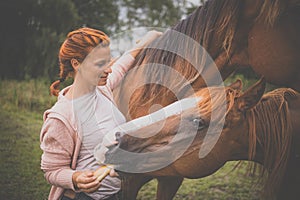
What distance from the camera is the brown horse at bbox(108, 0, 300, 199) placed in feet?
7.88

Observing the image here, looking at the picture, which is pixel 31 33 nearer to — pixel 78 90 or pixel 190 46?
pixel 190 46

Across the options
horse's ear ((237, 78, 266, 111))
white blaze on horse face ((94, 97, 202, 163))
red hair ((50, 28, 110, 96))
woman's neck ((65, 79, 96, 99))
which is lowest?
white blaze on horse face ((94, 97, 202, 163))

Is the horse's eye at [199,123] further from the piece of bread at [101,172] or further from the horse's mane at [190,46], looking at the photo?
the piece of bread at [101,172]

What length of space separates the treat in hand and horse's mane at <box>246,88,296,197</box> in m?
0.91

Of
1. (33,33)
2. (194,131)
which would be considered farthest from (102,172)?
(33,33)

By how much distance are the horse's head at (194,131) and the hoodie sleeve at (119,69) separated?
0.49 m

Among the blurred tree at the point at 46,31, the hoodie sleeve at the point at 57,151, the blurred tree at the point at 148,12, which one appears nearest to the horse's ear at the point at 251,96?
the hoodie sleeve at the point at 57,151

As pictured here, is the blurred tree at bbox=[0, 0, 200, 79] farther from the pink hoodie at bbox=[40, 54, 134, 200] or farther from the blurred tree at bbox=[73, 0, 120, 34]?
the pink hoodie at bbox=[40, 54, 134, 200]

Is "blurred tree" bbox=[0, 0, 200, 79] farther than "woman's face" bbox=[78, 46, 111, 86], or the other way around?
"blurred tree" bbox=[0, 0, 200, 79]

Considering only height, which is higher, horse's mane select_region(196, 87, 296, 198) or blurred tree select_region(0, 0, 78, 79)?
horse's mane select_region(196, 87, 296, 198)

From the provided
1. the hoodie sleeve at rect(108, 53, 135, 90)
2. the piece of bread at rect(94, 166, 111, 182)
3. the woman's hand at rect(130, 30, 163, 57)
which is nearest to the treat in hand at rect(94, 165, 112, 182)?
the piece of bread at rect(94, 166, 111, 182)

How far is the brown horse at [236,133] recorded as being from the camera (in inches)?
84.4

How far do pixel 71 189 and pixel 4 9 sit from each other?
713 cm

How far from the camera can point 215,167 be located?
2283mm
